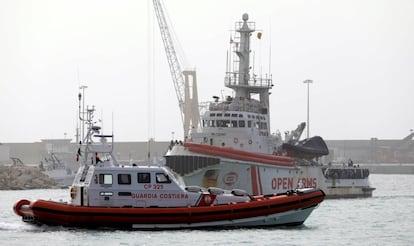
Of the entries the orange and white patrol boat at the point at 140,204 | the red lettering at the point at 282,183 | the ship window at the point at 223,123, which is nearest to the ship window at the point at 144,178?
the orange and white patrol boat at the point at 140,204

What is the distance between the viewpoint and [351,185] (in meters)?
83.8

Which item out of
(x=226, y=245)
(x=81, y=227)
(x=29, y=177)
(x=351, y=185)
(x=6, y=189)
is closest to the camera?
(x=226, y=245)

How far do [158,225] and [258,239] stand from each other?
4.39 m

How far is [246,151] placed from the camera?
6712 cm

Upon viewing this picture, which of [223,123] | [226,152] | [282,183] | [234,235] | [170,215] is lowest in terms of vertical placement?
[234,235]

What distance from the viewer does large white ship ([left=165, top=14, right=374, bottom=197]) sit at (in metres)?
65.4

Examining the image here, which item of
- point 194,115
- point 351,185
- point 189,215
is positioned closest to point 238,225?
point 189,215

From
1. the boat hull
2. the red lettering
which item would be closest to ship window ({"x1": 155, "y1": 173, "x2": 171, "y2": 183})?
the boat hull

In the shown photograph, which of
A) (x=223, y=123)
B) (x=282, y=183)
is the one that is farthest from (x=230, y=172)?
(x=282, y=183)

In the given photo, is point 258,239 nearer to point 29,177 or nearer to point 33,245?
point 33,245

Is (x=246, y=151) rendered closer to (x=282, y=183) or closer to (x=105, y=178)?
(x=282, y=183)

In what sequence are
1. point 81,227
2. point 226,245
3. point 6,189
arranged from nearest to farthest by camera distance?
point 226,245 < point 81,227 < point 6,189

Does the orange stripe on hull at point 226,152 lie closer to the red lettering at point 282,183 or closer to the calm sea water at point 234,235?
the red lettering at point 282,183

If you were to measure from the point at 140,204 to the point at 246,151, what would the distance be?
24.5 meters
